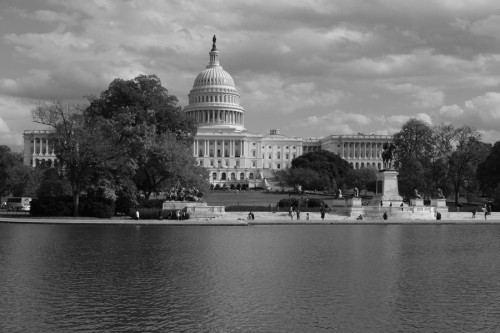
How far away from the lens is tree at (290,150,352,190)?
12850 cm

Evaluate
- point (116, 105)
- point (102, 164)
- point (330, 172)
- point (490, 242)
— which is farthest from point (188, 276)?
point (330, 172)

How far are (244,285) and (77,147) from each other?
125ft

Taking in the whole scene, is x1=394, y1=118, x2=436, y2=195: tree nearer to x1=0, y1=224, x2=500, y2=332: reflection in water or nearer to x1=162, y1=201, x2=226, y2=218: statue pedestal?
x1=162, y1=201, x2=226, y2=218: statue pedestal

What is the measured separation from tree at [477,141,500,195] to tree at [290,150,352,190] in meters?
39.0

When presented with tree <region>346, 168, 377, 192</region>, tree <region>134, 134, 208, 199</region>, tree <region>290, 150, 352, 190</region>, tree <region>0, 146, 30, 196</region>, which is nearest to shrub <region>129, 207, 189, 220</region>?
tree <region>134, 134, 208, 199</region>

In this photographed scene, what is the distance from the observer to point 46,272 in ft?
82.3

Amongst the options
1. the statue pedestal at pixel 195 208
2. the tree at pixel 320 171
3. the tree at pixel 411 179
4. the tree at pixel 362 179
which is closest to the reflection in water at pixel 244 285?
the statue pedestal at pixel 195 208

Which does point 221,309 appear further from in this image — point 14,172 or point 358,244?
point 14,172

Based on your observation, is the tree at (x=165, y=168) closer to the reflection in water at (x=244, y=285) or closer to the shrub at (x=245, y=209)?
the shrub at (x=245, y=209)

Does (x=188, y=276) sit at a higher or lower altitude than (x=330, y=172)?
lower

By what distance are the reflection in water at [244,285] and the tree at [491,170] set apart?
54.4m

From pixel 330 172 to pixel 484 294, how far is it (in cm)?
11993

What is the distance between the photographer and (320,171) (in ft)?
456

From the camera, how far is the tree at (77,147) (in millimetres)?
57656
